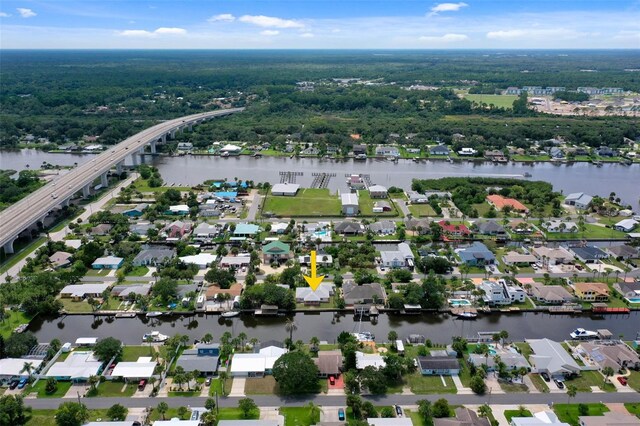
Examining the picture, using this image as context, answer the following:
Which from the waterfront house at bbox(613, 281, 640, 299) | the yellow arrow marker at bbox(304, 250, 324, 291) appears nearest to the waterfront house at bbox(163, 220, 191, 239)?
the yellow arrow marker at bbox(304, 250, 324, 291)

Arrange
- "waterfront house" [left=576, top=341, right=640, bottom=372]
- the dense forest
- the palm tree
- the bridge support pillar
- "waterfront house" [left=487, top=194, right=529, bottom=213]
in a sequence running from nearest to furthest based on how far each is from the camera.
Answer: "waterfront house" [left=576, top=341, right=640, bottom=372]
the palm tree
the bridge support pillar
"waterfront house" [left=487, top=194, right=529, bottom=213]
the dense forest

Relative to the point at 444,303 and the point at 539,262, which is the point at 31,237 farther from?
the point at 539,262

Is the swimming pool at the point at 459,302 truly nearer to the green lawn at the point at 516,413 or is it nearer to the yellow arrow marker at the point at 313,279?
the yellow arrow marker at the point at 313,279

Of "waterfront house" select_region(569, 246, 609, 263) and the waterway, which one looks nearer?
the waterway

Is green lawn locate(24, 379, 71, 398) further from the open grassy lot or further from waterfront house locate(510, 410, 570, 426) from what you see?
the open grassy lot

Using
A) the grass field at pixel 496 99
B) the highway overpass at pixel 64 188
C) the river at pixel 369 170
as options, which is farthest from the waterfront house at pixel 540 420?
the grass field at pixel 496 99

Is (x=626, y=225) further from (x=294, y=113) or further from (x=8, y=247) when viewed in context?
(x=294, y=113)

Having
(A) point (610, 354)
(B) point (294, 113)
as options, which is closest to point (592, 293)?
(A) point (610, 354)
